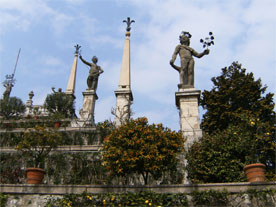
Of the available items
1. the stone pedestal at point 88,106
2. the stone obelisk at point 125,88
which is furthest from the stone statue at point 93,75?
the stone obelisk at point 125,88

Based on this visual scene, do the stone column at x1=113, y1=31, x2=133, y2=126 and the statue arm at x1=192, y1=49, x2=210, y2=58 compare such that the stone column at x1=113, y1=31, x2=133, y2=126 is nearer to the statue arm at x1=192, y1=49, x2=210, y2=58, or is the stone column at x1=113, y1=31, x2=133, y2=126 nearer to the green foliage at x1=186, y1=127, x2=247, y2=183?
the statue arm at x1=192, y1=49, x2=210, y2=58

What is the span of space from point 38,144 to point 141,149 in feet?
12.3

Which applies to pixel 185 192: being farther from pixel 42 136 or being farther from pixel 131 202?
pixel 42 136

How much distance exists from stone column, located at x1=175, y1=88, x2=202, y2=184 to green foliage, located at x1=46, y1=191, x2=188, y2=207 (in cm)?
364

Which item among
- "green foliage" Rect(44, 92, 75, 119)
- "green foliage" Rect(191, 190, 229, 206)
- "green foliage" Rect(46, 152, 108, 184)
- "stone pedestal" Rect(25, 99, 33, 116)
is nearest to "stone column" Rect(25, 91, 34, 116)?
"stone pedestal" Rect(25, 99, 33, 116)

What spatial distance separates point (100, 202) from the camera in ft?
20.9

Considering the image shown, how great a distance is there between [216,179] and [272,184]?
188cm

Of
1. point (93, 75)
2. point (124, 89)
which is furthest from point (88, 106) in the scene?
point (124, 89)

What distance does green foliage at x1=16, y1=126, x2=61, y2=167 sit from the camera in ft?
28.0

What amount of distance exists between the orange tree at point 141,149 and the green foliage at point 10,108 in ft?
41.5

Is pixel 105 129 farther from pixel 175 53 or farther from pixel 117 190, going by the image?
pixel 175 53

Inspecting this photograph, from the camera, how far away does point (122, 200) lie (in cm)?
627

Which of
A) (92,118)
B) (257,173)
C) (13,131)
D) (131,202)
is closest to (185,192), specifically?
(131,202)

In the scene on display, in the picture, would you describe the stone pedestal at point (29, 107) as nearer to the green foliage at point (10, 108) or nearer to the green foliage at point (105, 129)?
the green foliage at point (10, 108)
